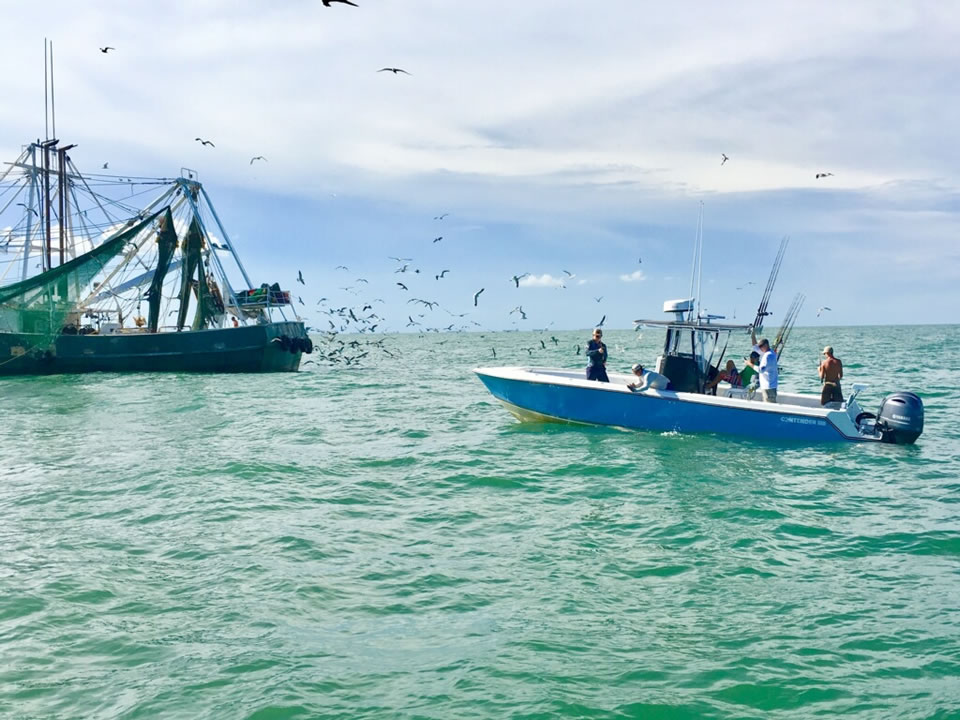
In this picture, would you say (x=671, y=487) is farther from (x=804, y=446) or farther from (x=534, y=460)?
(x=804, y=446)

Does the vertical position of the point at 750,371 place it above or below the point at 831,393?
above

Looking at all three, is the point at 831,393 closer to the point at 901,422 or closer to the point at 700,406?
the point at 901,422

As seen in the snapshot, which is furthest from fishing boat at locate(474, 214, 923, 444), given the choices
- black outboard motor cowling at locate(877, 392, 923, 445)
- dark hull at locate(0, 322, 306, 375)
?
dark hull at locate(0, 322, 306, 375)

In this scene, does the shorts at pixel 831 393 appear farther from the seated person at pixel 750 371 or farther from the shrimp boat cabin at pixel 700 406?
the seated person at pixel 750 371

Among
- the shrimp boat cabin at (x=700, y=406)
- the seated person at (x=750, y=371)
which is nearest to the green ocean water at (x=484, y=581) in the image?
the shrimp boat cabin at (x=700, y=406)

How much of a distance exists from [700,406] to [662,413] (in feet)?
3.12

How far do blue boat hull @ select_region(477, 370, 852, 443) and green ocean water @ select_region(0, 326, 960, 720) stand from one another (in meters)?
0.42

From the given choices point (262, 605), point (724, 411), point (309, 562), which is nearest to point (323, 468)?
point (309, 562)

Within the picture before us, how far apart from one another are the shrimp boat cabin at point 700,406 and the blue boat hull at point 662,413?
0.02m

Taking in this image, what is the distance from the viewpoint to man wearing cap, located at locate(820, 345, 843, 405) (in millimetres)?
18516

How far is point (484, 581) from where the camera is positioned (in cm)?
932

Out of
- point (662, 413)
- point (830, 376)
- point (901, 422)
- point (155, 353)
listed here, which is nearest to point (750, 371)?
point (830, 376)

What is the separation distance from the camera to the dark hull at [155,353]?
144 ft

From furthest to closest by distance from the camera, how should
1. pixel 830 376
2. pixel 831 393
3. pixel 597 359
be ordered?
1. pixel 597 359
2. pixel 831 393
3. pixel 830 376
